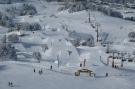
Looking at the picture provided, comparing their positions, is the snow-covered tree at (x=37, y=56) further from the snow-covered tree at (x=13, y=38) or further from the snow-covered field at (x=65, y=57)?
the snow-covered tree at (x=13, y=38)

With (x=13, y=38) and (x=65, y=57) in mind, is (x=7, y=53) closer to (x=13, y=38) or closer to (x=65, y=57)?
(x=65, y=57)

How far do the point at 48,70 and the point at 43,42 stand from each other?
1850 centimetres

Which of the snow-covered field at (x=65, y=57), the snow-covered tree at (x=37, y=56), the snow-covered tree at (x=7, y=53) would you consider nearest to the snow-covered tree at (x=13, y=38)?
the snow-covered field at (x=65, y=57)

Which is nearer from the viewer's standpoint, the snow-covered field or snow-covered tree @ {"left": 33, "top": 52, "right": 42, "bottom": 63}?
the snow-covered field

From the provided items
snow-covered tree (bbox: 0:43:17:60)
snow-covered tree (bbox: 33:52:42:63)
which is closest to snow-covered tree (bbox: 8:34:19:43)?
snow-covered tree (bbox: 0:43:17:60)

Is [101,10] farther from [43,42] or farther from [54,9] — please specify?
[43,42]

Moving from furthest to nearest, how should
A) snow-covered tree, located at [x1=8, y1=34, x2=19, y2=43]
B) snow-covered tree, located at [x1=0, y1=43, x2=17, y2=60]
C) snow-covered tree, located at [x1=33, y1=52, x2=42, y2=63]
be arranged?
1. snow-covered tree, located at [x1=8, y1=34, x2=19, y2=43]
2. snow-covered tree, located at [x1=0, y1=43, x2=17, y2=60]
3. snow-covered tree, located at [x1=33, y1=52, x2=42, y2=63]

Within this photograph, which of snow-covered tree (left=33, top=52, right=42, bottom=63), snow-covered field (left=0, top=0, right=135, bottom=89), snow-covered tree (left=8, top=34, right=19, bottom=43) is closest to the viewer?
snow-covered field (left=0, top=0, right=135, bottom=89)

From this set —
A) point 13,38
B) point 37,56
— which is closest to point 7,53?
point 37,56

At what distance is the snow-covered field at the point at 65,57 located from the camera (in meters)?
35.0

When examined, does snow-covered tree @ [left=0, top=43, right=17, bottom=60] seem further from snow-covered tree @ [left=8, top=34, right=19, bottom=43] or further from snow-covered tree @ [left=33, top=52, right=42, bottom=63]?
snow-covered tree @ [left=8, top=34, right=19, bottom=43]

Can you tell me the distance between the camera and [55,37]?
193 feet

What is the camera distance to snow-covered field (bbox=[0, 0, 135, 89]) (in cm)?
3503

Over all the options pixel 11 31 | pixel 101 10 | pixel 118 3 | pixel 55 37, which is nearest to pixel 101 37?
pixel 55 37
